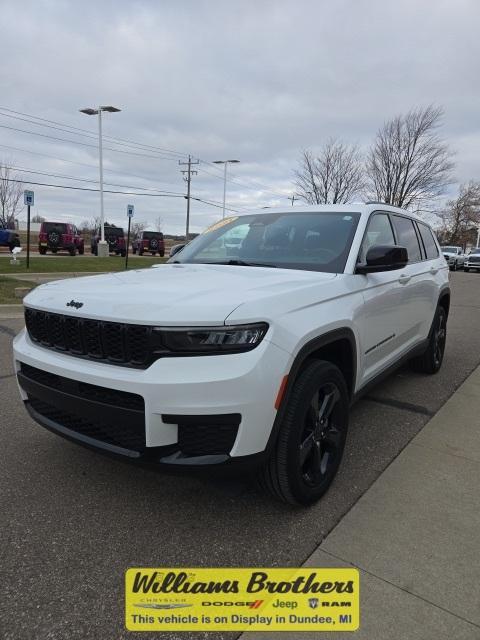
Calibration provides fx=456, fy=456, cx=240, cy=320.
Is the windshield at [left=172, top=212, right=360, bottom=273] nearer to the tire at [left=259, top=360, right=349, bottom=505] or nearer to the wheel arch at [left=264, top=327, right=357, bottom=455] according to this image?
the wheel arch at [left=264, top=327, right=357, bottom=455]

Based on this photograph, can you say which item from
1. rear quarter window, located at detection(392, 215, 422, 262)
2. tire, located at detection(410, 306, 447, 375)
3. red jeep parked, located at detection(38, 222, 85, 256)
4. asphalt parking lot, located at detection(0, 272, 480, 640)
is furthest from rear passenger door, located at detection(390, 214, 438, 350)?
red jeep parked, located at detection(38, 222, 85, 256)

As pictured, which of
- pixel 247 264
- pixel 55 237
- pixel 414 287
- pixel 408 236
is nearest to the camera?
pixel 247 264

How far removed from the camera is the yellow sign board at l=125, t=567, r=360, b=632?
6.23 feet

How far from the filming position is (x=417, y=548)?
2.32 metres

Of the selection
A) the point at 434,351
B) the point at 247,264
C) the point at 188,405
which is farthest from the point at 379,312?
the point at 434,351

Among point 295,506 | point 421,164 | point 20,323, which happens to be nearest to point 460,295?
point 20,323

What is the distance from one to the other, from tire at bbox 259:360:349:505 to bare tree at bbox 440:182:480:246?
2492 inches

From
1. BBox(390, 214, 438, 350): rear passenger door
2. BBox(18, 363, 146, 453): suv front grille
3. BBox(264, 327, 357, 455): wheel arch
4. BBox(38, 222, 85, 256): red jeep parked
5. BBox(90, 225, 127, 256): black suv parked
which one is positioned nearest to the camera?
BBox(18, 363, 146, 453): suv front grille

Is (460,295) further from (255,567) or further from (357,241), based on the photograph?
(255,567)

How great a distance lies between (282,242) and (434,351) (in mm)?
2692

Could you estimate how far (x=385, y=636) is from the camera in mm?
1812

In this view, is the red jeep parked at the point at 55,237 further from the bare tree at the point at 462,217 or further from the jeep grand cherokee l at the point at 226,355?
the bare tree at the point at 462,217

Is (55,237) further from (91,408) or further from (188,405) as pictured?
(188,405)

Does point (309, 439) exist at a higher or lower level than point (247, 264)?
lower
